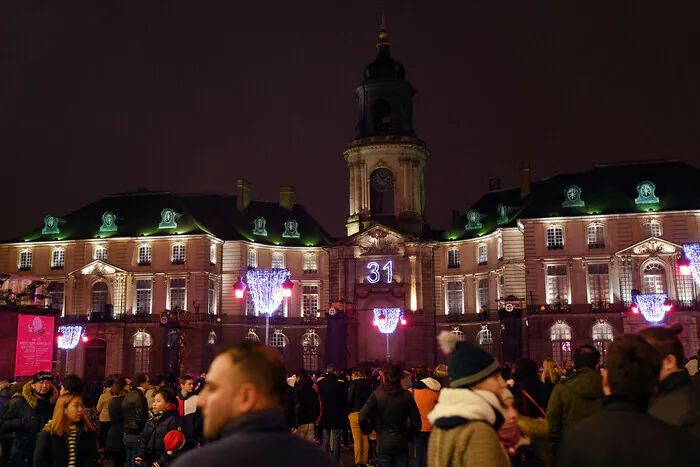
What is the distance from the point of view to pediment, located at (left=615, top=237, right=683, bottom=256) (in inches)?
1980

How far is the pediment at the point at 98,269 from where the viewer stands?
56938 mm

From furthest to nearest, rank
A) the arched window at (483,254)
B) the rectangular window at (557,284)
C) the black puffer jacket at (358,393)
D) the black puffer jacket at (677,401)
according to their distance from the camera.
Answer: the arched window at (483,254) → the rectangular window at (557,284) → the black puffer jacket at (358,393) → the black puffer jacket at (677,401)

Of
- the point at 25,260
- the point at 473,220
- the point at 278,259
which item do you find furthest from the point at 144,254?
the point at 473,220

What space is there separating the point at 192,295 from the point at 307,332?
391 inches

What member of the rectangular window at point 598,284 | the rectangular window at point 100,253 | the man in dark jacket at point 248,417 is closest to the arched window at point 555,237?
the rectangular window at point 598,284

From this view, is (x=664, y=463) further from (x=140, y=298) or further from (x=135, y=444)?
(x=140, y=298)

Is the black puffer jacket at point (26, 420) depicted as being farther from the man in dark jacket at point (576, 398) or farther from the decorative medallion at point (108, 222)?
the decorative medallion at point (108, 222)

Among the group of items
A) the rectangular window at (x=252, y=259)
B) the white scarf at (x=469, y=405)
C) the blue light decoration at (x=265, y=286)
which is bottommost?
the white scarf at (x=469, y=405)

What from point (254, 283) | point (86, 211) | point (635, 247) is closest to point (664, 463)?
point (254, 283)

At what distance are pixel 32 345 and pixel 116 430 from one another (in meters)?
22.5

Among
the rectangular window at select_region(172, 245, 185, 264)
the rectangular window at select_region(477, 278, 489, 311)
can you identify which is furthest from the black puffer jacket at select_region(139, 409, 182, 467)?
the rectangular window at select_region(477, 278, 489, 311)

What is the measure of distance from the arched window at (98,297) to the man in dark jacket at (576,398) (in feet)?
173

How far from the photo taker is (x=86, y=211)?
205 feet

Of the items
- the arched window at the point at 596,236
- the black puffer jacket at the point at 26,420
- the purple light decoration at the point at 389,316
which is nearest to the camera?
the black puffer jacket at the point at 26,420
